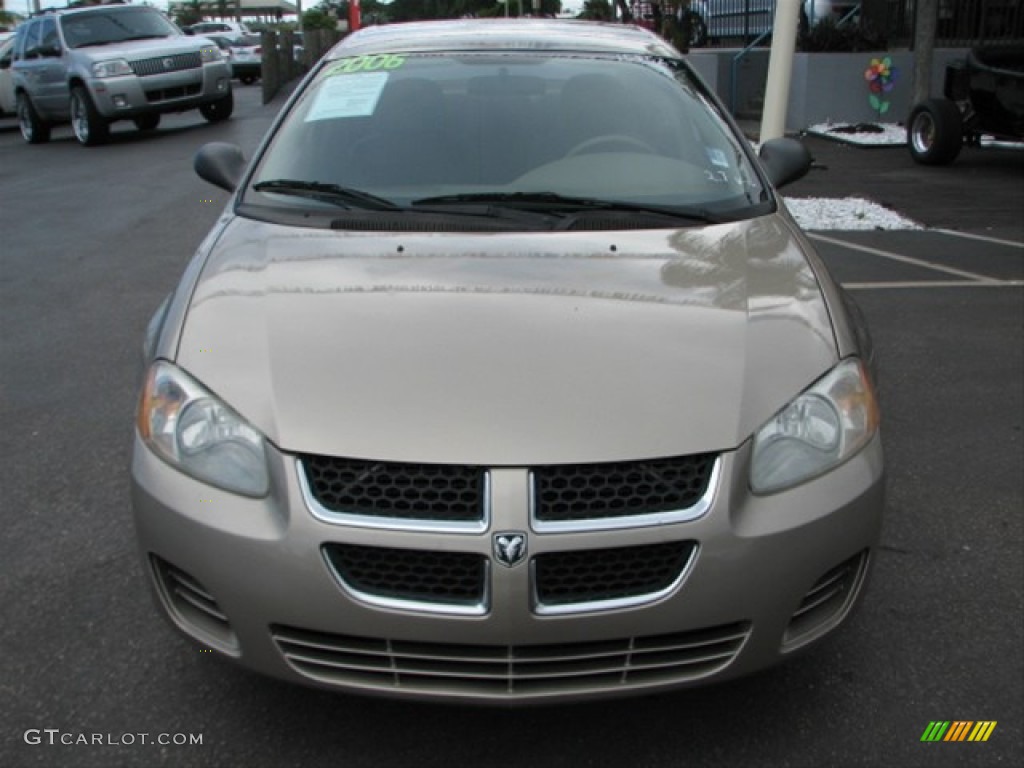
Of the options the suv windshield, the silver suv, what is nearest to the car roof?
the silver suv

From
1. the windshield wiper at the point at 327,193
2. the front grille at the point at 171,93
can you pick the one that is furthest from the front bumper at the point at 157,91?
the windshield wiper at the point at 327,193

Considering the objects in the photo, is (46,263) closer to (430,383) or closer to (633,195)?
(633,195)

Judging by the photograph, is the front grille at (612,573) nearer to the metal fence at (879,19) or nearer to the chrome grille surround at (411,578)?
the chrome grille surround at (411,578)

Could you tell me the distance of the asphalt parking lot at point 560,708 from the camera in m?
2.55

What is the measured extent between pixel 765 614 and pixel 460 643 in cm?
66

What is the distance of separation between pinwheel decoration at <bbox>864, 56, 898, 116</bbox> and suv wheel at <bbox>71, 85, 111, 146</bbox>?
38.1ft

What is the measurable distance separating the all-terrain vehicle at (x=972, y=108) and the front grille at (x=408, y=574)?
11.7 metres

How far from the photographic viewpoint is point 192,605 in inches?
96.7

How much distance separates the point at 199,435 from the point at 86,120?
1572cm

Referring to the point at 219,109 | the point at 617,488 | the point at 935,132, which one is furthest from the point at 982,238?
the point at 219,109

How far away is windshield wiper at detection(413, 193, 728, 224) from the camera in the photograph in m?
3.32

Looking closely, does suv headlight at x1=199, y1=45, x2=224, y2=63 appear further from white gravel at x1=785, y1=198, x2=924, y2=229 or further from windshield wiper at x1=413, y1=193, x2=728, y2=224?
windshield wiper at x1=413, y1=193, x2=728, y2=224

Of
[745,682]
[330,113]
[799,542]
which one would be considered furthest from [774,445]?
[330,113]

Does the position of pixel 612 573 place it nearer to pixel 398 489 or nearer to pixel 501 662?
Result: pixel 501 662
